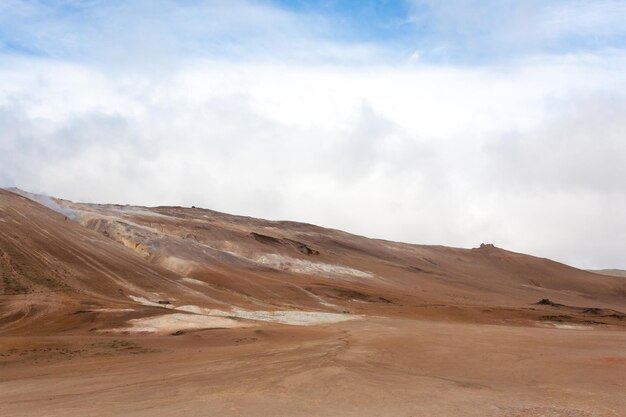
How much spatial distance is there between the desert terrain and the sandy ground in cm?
9

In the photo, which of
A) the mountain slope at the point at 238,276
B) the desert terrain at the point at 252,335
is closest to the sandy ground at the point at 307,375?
the desert terrain at the point at 252,335

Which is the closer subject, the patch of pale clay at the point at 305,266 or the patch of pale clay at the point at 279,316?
the patch of pale clay at the point at 279,316

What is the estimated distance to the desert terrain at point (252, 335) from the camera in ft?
48.0

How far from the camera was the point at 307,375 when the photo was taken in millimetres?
16750

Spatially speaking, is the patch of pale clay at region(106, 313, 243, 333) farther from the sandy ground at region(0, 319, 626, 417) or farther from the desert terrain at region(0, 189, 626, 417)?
the sandy ground at region(0, 319, 626, 417)

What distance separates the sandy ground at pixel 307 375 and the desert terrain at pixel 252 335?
0.09m

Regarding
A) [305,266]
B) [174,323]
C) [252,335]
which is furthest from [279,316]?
[305,266]

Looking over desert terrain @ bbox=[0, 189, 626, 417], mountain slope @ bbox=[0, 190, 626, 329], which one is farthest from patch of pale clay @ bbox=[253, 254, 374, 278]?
desert terrain @ bbox=[0, 189, 626, 417]

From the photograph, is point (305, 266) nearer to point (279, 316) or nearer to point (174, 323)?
point (279, 316)

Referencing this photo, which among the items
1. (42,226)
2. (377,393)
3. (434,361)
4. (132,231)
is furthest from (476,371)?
(132,231)

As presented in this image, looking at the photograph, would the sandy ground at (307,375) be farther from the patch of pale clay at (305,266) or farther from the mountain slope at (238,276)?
the patch of pale clay at (305,266)

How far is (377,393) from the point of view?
49.2ft

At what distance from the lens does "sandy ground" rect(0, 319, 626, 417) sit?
13.7 m

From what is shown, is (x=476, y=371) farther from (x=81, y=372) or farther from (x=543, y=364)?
(x=81, y=372)
